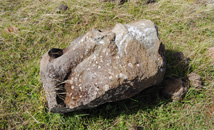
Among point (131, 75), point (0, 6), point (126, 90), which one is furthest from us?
point (0, 6)

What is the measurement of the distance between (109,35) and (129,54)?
39 centimetres

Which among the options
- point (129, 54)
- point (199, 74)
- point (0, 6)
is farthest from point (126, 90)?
point (0, 6)

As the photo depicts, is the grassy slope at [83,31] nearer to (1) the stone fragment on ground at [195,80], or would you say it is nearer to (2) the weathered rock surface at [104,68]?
(1) the stone fragment on ground at [195,80]

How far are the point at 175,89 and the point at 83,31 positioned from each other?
2.31 m

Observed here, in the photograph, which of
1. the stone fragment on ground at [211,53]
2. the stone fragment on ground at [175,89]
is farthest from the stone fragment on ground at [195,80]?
the stone fragment on ground at [211,53]

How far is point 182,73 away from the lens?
10.3ft

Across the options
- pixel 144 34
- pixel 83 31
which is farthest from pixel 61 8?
pixel 144 34

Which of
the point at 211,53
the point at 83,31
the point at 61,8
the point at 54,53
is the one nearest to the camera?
the point at 54,53

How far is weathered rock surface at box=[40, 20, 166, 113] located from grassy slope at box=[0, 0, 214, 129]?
0.47 meters

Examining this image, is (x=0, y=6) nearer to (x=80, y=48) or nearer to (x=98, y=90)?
(x=80, y=48)

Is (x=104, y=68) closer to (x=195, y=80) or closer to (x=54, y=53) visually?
(x=54, y=53)

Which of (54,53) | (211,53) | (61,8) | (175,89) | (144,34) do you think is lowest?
(175,89)

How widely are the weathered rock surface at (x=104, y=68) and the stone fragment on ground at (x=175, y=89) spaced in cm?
45

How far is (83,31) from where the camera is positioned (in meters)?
3.95
